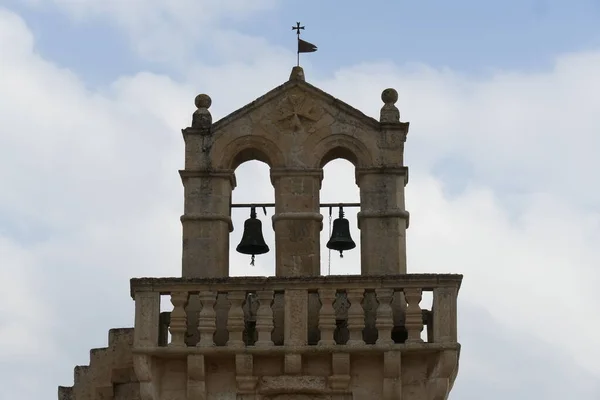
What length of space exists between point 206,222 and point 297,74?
2268 millimetres

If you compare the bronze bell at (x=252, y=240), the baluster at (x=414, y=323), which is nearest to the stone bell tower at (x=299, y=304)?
the baluster at (x=414, y=323)

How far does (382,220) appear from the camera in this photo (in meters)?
23.0

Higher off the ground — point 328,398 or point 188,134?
point 188,134

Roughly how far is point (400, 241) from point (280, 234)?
1459 millimetres

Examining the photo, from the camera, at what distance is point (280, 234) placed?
76.0 feet

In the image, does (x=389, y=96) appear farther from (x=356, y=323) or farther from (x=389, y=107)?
(x=356, y=323)

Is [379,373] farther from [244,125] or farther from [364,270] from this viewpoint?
[244,125]

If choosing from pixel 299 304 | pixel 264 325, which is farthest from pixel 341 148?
pixel 264 325

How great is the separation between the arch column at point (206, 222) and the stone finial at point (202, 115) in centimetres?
61

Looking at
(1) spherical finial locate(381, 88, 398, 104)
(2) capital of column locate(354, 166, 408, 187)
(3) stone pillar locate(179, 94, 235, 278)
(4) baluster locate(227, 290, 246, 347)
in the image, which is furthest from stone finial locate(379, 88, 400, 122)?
(4) baluster locate(227, 290, 246, 347)

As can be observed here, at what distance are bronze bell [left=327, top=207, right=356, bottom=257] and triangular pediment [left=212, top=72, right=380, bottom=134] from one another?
1.27m

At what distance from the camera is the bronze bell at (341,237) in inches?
932

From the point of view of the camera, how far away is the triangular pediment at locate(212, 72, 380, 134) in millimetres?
23562

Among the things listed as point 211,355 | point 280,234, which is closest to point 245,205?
point 280,234
